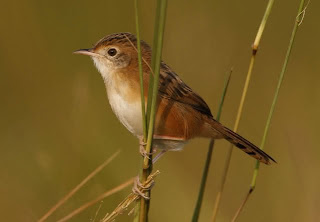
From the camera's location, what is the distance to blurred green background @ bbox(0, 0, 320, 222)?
4.82 m

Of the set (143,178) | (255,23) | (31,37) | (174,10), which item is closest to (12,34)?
(31,37)

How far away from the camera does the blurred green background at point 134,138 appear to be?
4824mm

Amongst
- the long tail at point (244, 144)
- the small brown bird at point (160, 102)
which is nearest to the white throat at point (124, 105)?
the small brown bird at point (160, 102)

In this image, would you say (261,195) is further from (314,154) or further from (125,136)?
(125,136)

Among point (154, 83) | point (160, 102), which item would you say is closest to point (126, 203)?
point (154, 83)

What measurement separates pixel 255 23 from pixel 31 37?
2206 millimetres

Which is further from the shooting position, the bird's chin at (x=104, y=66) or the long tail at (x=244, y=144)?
the bird's chin at (x=104, y=66)

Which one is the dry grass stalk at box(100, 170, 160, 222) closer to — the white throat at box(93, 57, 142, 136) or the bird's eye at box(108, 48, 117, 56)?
the white throat at box(93, 57, 142, 136)

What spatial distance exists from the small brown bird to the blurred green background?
1.82ft

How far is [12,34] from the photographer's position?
5867mm

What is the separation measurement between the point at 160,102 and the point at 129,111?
28cm

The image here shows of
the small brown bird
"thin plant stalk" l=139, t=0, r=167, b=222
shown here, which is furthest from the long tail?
"thin plant stalk" l=139, t=0, r=167, b=222

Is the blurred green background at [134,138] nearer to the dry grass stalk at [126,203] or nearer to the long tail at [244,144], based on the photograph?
the long tail at [244,144]

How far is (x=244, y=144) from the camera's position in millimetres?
4176
